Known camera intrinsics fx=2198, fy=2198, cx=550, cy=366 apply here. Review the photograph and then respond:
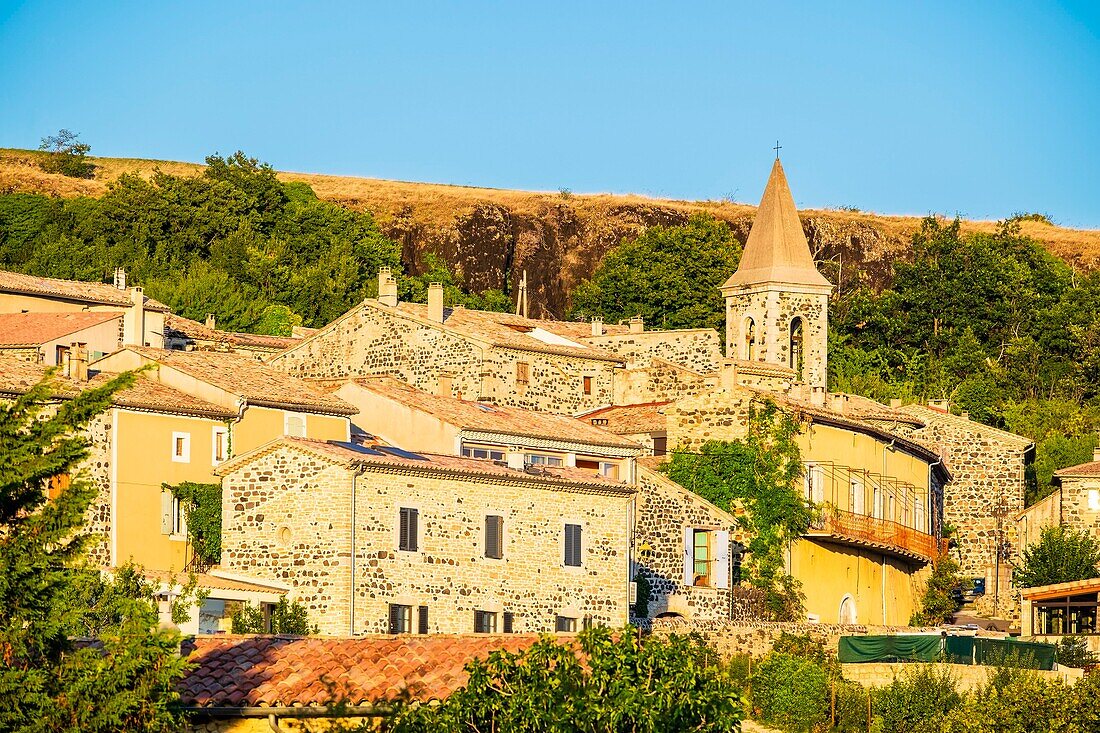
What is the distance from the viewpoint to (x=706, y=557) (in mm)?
53438

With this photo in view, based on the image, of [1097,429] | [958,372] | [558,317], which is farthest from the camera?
[558,317]

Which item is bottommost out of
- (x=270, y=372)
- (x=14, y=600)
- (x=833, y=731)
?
(x=833, y=731)

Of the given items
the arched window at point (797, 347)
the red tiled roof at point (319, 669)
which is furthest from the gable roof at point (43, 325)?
the red tiled roof at point (319, 669)

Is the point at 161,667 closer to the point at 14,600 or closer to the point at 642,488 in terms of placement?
the point at 14,600

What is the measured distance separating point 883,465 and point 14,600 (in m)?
38.7

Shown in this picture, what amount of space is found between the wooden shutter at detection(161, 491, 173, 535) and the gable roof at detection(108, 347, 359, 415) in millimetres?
3215

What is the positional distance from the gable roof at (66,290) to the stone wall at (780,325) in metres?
19.4

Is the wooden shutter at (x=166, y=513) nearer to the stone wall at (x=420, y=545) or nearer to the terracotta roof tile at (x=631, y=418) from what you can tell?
the stone wall at (x=420, y=545)

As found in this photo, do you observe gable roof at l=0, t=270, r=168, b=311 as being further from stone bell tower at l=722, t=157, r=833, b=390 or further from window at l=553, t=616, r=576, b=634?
window at l=553, t=616, r=576, b=634

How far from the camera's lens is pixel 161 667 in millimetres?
25828

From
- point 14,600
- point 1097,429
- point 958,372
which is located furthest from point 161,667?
point 958,372

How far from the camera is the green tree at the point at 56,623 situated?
25.2m

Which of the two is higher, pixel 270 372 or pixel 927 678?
pixel 270 372

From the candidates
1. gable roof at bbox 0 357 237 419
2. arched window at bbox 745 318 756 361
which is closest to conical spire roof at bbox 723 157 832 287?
arched window at bbox 745 318 756 361
